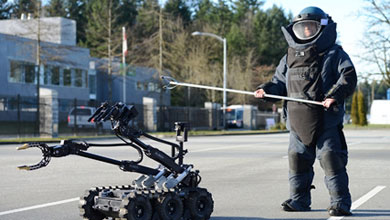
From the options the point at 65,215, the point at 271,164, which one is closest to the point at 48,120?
the point at 271,164

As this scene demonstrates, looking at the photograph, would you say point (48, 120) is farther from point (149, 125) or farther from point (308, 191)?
point (308, 191)

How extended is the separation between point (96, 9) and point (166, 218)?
73.2 metres

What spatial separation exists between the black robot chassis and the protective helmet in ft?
5.81

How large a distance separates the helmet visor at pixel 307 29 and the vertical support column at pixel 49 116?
89.1ft

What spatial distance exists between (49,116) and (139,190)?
27.9 metres

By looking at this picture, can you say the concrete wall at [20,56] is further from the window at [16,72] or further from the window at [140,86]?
the window at [140,86]

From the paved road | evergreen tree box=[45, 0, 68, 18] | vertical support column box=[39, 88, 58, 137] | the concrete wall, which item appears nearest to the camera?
the paved road

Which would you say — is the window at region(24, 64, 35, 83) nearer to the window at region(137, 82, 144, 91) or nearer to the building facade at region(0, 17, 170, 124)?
the building facade at region(0, 17, 170, 124)

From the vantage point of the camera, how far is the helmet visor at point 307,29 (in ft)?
22.7

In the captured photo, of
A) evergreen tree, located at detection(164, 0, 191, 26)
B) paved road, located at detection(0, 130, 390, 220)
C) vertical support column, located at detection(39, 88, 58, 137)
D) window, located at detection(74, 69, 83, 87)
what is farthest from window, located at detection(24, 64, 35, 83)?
paved road, located at detection(0, 130, 390, 220)

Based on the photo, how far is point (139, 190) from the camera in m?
5.86

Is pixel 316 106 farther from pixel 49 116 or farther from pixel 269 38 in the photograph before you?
pixel 269 38

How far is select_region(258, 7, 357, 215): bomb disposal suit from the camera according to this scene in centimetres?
666

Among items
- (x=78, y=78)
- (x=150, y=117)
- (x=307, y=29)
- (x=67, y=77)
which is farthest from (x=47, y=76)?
(x=307, y=29)
